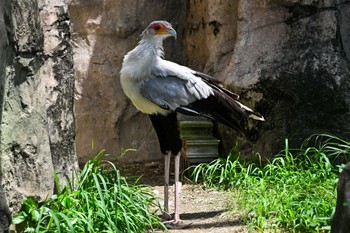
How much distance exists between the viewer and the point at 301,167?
257 inches

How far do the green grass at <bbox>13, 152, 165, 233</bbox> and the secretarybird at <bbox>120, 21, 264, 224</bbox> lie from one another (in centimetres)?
61

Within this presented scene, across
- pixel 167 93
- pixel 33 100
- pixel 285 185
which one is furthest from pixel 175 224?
pixel 33 100

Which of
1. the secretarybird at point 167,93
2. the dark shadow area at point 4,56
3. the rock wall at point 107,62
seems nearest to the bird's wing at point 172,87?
the secretarybird at point 167,93

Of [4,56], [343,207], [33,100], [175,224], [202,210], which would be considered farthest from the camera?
[202,210]

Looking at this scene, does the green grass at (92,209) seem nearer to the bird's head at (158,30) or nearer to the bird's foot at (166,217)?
the bird's foot at (166,217)

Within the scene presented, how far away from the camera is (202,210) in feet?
21.4

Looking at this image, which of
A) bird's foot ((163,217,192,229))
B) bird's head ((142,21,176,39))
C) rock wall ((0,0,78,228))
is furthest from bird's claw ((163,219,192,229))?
bird's head ((142,21,176,39))

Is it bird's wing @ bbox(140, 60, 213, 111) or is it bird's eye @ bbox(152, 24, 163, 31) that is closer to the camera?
bird's wing @ bbox(140, 60, 213, 111)

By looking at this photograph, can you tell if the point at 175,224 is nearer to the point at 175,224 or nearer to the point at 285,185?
the point at 175,224

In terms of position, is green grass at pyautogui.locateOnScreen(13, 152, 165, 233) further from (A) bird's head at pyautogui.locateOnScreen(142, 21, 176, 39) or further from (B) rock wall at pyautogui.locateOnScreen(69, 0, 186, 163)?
(B) rock wall at pyautogui.locateOnScreen(69, 0, 186, 163)

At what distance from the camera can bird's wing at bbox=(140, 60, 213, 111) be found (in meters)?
6.14

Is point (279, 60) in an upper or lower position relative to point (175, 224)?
upper

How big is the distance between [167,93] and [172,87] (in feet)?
0.31

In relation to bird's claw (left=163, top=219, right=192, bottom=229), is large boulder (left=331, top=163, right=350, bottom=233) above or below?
above
